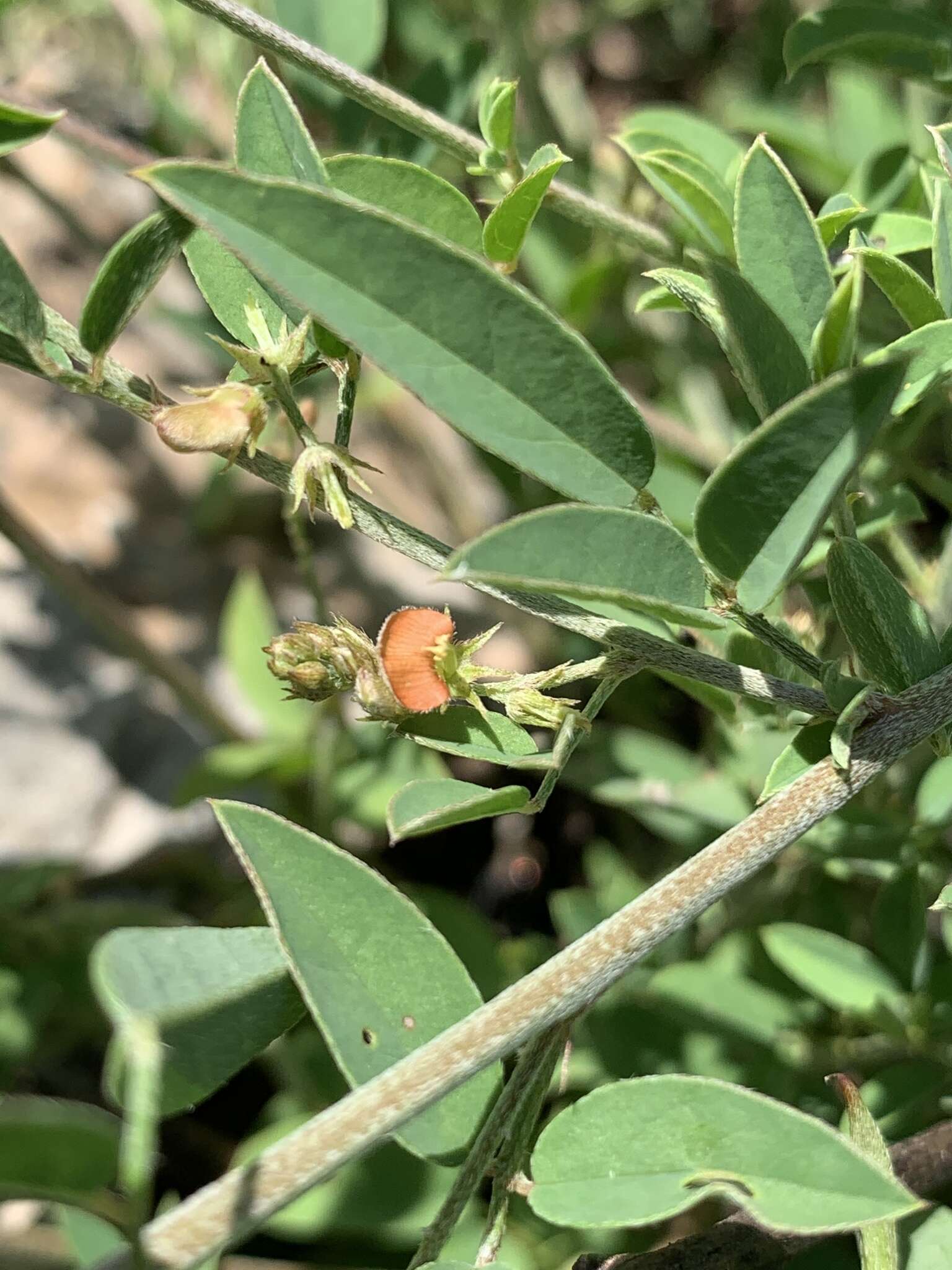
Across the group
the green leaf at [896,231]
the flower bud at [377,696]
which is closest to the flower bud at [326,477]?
the flower bud at [377,696]

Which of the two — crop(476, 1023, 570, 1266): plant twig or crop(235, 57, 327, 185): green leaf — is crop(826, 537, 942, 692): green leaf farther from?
crop(235, 57, 327, 185): green leaf

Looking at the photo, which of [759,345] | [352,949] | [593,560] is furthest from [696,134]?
[352,949]

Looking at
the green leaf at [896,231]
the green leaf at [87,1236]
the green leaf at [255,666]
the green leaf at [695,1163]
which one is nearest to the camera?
the green leaf at [695,1163]

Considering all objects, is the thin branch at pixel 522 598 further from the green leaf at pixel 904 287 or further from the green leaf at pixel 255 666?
the green leaf at pixel 255 666

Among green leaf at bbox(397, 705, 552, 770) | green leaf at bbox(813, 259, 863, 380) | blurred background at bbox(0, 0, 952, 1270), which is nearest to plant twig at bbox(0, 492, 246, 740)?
blurred background at bbox(0, 0, 952, 1270)

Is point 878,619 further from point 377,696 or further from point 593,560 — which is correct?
point 377,696
